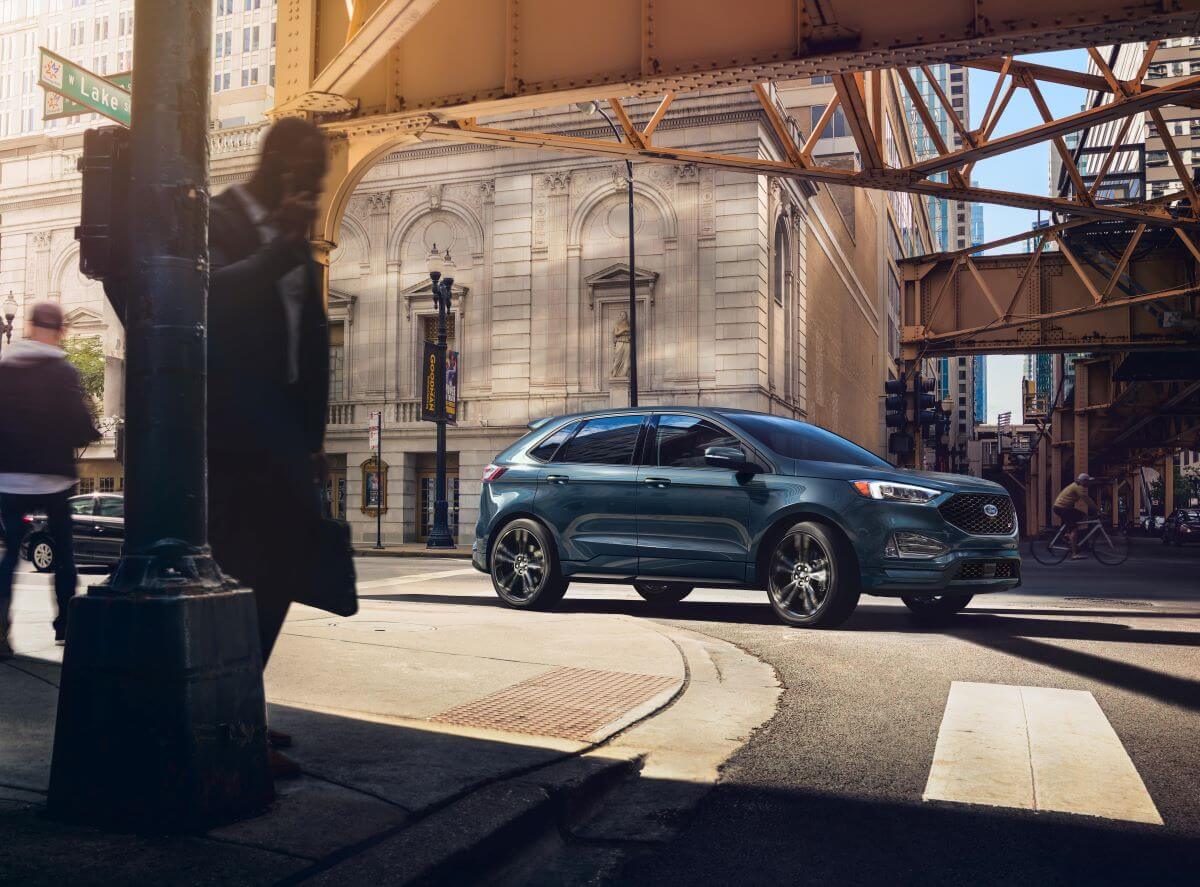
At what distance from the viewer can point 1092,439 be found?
50.2 metres

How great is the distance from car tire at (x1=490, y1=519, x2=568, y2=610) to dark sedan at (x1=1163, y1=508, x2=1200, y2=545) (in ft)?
119

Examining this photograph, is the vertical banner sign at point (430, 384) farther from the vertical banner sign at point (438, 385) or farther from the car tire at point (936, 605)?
the car tire at point (936, 605)

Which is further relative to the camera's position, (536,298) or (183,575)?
(536,298)

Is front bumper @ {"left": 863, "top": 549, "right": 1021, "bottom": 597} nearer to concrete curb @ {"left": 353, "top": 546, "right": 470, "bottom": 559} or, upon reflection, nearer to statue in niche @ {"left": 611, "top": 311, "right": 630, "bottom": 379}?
concrete curb @ {"left": 353, "top": 546, "right": 470, "bottom": 559}

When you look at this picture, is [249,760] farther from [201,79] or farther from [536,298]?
[536,298]

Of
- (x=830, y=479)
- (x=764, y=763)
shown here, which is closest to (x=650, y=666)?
(x=764, y=763)

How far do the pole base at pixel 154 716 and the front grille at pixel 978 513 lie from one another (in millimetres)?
6448

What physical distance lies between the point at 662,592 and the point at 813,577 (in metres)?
2.67

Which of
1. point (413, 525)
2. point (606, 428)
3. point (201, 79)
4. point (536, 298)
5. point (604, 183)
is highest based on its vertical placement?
point (604, 183)

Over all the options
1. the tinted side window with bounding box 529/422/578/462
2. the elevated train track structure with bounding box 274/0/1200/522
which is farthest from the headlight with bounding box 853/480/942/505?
the elevated train track structure with bounding box 274/0/1200/522

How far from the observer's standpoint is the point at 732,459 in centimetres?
907

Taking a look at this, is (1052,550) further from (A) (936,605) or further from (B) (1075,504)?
(A) (936,605)

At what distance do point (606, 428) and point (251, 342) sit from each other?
6448 mm

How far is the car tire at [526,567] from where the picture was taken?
10125 mm
